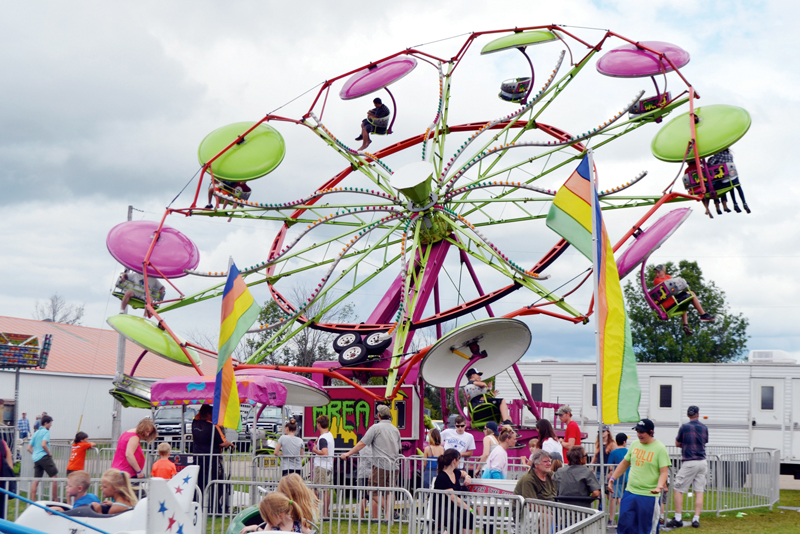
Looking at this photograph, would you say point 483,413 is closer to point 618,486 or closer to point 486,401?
point 486,401

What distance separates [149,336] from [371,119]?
25.7ft

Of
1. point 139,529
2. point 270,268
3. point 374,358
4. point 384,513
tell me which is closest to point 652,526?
point 384,513

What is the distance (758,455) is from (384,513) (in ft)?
25.7

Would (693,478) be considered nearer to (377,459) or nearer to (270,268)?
(377,459)

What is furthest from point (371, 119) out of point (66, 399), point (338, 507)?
point (66, 399)

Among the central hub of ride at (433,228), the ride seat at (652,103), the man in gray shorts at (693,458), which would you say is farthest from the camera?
the central hub of ride at (433,228)

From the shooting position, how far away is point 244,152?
19.6 metres

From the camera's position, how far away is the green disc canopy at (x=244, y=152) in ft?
63.4

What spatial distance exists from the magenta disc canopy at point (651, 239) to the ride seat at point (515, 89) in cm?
566

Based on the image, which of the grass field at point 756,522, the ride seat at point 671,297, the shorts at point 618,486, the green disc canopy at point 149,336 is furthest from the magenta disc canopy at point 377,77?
the grass field at point 756,522

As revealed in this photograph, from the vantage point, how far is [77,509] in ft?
22.4

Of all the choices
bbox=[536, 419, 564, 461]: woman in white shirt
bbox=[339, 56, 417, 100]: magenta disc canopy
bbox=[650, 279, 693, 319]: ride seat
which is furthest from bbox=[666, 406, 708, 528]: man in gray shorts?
bbox=[339, 56, 417, 100]: magenta disc canopy

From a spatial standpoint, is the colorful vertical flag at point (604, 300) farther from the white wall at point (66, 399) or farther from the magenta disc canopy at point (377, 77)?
the white wall at point (66, 399)

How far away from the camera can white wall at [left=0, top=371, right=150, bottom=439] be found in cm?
3316
